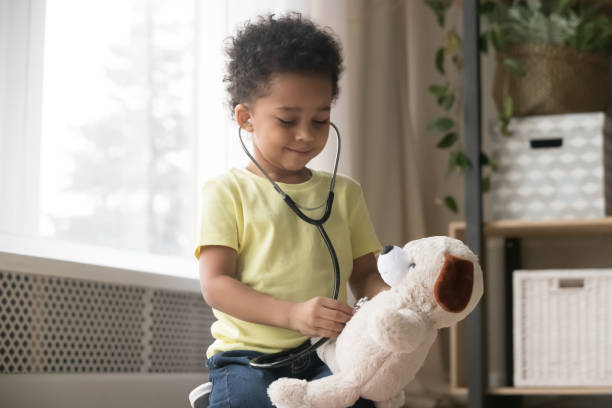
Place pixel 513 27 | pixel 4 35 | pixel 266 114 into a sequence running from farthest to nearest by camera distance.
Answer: pixel 513 27 → pixel 4 35 → pixel 266 114

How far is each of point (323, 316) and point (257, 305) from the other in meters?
0.11

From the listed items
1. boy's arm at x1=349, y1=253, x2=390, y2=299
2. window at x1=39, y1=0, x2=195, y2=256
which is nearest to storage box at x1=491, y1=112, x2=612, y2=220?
window at x1=39, y1=0, x2=195, y2=256

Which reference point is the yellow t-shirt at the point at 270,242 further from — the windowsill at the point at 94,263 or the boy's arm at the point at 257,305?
the windowsill at the point at 94,263

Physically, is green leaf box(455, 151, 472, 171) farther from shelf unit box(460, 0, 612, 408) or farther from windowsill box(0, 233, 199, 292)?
windowsill box(0, 233, 199, 292)

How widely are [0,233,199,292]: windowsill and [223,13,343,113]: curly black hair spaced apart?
1.69ft

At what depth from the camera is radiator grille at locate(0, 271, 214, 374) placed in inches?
54.6

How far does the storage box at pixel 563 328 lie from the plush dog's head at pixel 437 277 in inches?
43.1

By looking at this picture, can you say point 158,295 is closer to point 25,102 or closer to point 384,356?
point 25,102

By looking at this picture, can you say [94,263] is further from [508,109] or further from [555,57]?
[555,57]

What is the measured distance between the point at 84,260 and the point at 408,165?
46.2 inches

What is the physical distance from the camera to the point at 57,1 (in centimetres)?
160

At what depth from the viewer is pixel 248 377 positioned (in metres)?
1.01

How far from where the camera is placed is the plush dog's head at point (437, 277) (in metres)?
0.83

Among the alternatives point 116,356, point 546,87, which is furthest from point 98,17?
point 546,87
